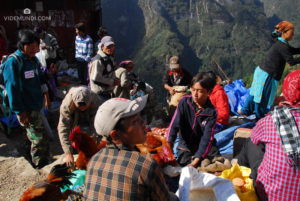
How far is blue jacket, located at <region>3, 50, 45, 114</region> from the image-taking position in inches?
120

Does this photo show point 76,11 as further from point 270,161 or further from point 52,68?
point 270,161

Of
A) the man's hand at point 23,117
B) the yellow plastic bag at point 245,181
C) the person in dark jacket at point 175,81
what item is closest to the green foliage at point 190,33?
the person in dark jacket at point 175,81

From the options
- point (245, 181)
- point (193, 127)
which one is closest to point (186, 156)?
point (193, 127)

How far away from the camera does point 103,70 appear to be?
3.94m

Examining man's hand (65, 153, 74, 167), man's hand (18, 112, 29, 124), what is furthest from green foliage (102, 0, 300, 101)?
man's hand (65, 153, 74, 167)

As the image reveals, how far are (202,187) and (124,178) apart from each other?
2.98 ft

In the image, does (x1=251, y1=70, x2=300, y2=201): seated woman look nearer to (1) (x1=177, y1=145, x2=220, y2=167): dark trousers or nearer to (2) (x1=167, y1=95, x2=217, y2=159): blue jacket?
(2) (x1=167, y1=95, x2=217, y2=159): blue jacket

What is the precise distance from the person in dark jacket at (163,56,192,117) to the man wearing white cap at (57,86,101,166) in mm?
2137

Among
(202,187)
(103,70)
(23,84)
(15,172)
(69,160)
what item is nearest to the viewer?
(202,187)

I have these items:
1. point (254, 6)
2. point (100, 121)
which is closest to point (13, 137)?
point (100, 121)

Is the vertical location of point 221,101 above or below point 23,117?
above

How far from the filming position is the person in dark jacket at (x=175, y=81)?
15.8 feet

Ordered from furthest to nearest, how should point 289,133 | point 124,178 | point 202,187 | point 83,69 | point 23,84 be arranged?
point 83,69 < point 23,84 < point 202,187 < point 289,133 < point 124,178

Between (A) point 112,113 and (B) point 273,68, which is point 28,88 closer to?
(A) point 112,113
